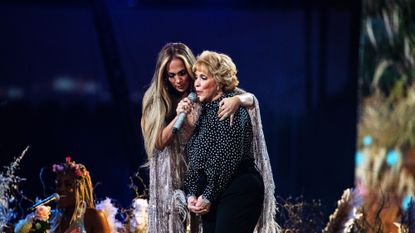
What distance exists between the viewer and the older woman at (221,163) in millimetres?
4102

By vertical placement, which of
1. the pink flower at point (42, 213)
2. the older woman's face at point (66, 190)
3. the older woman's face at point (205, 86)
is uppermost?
the older woman's face at point (205, 86)

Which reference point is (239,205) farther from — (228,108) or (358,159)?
(358,159)

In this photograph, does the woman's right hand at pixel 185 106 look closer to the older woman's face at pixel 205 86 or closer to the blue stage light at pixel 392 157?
the older woman's face at pixel 205 86

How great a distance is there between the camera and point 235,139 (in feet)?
13.6

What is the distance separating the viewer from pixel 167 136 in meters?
4.42

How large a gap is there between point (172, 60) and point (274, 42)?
1.82 meters

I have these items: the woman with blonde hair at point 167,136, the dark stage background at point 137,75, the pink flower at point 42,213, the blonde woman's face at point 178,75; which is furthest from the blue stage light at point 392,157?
the pink flower at point 42,213

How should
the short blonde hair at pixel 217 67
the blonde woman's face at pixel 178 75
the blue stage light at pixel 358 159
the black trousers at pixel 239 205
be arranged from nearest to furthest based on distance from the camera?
the black trousers at pixel 239 205 → the short blonde hair at pixel 217 67 → the blonde woman's face at pixel 178 75 → the blue stage light at pixel 358 159

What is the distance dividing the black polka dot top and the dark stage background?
1.84 metres

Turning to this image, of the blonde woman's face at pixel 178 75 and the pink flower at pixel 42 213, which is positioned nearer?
the blonde woman's face at pixel 178 75

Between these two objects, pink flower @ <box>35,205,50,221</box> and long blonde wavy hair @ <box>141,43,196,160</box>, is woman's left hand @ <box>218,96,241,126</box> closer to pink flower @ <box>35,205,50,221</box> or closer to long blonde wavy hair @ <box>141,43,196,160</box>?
long blonde wavy hair @ <box>141,43,196,160</box>

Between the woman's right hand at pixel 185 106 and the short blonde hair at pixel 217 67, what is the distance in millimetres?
154

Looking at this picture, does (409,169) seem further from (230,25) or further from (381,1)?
(230,25)

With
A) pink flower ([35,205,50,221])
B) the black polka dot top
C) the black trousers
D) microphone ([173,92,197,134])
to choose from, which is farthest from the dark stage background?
the black trousers
